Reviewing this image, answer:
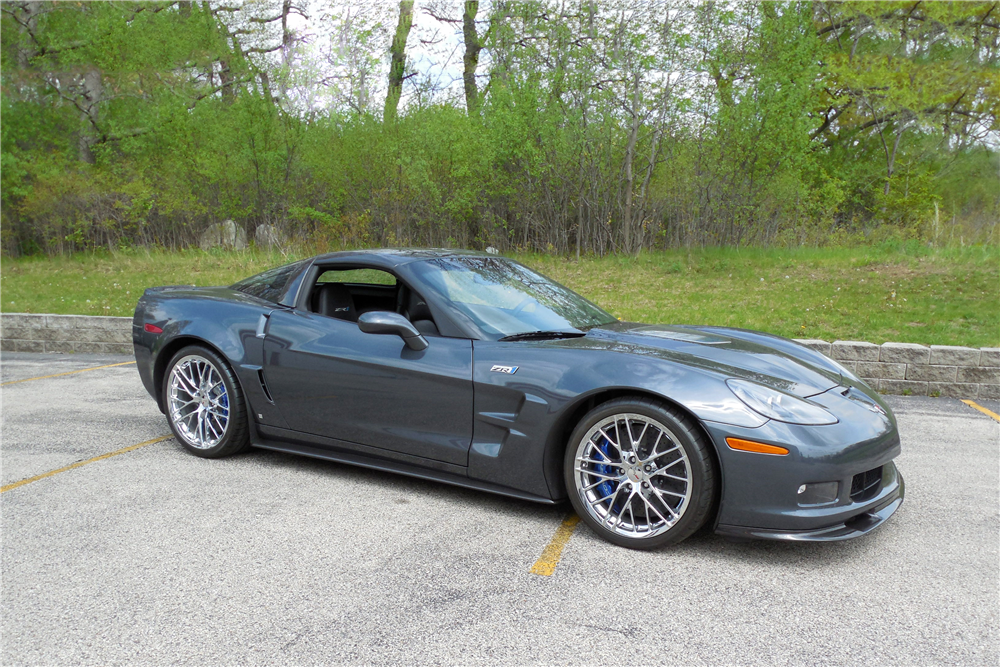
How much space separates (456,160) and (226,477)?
1181 centimetres

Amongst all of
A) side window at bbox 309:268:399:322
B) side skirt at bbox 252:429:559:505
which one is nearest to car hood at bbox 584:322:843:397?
side skirt at bbox 252:429:559:505

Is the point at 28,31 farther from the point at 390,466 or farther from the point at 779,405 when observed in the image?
the point at 779,405

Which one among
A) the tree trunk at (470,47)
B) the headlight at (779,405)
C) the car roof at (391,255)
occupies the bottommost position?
the headlight at (779,405)

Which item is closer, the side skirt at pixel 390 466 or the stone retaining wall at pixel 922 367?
the side skirt at pixel 390 466

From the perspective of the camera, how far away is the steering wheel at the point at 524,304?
12.6 ft

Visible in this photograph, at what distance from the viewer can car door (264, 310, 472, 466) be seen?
344cm

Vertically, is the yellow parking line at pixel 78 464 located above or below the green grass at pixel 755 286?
below

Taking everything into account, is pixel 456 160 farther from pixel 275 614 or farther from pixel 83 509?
pixel 275 614

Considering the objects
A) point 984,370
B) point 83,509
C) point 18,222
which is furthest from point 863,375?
point 18,222

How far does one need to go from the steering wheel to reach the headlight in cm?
128

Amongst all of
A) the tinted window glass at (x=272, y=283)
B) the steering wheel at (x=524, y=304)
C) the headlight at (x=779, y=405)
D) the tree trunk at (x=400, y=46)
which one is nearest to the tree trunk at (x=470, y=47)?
the tree trunk at (x=400, y=46)

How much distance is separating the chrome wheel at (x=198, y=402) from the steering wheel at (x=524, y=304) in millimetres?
1850

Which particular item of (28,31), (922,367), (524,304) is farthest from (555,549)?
(28,31)

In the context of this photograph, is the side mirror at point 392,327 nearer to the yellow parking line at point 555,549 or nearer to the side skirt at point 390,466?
the side skirt at point 390,466
